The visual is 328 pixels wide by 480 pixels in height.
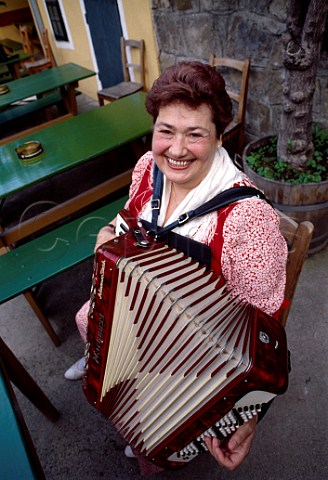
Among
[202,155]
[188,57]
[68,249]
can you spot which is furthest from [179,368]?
[188,57]

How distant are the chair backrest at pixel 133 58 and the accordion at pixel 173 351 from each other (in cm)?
384

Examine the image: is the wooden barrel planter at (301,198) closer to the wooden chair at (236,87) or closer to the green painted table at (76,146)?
the wooden chair at (236,87)

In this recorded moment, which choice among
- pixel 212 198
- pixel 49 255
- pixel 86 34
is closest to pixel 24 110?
pixel 86 34

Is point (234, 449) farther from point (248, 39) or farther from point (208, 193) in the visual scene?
point (248, 39)

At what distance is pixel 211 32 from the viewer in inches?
131

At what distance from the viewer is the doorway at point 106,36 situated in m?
4.57

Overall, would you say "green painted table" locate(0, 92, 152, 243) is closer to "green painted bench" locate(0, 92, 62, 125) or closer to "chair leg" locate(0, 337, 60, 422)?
"chair leg" locate(0, 337, 60, 422)

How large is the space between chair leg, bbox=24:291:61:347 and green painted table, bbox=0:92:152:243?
30.9 inches

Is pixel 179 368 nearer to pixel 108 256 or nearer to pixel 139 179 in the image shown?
pixel 108 256

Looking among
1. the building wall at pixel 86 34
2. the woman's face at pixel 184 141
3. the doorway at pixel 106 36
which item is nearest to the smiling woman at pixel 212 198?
the woman's face at pixel 184 141

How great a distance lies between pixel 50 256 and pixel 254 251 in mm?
1464

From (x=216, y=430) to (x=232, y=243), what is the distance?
0.60 meters

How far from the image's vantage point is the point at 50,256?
7.27 ft

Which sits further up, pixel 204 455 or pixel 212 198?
pixel 212 198
